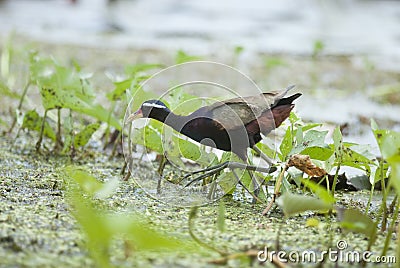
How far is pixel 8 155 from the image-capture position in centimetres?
233

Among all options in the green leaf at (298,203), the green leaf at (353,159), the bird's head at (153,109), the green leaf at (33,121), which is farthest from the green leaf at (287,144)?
the green leaf at (33,121)

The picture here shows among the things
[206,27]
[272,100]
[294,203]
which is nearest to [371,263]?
[294,203]

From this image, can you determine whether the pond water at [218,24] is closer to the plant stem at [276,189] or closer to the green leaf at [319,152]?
the green leaf at [319,152]

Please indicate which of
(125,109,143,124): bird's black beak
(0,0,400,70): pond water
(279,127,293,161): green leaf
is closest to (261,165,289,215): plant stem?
(279,127,293,161): green leaf

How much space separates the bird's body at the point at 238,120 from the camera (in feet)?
5.58

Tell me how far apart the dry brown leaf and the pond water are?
4.01m

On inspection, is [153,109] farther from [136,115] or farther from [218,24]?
[218,24]

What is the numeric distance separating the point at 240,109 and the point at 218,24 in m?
6.56

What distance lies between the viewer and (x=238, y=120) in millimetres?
1706

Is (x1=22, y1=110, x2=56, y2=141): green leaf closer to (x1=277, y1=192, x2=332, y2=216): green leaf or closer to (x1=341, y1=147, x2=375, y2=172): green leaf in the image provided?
(x1=341, y1=147, x2=375, y2=172): green leaf

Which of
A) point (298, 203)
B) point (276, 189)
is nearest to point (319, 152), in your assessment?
point (276, 189)

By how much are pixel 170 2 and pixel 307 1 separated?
2.19 metres

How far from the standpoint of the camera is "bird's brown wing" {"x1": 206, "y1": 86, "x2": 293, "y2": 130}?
1.70 m

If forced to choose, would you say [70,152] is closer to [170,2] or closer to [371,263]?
[371,263]
